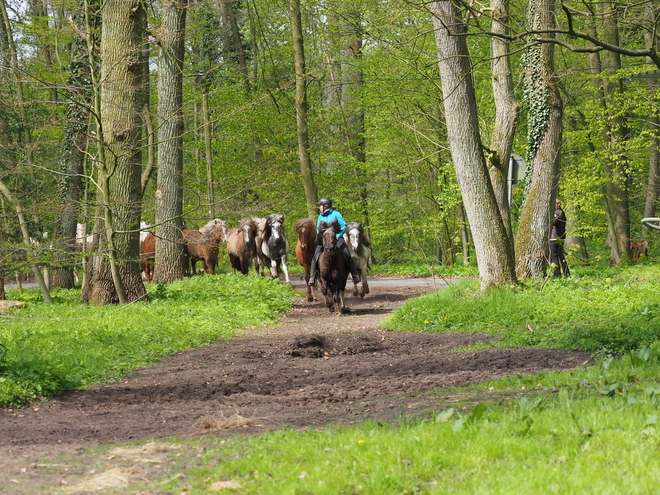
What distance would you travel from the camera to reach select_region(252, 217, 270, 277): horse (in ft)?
79.4

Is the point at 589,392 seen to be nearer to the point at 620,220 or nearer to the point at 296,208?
the point at 620,220

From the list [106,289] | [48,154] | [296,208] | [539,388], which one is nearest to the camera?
[539,388]

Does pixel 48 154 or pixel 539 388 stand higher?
pixel 48 154

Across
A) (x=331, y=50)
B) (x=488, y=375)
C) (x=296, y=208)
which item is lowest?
(x=488, y=375)

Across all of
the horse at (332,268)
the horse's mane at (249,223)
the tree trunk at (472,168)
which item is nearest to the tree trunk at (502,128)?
the tree trunk at (472,168)

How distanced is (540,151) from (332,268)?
5.47 meters

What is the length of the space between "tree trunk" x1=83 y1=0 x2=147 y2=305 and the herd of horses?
0.69 m

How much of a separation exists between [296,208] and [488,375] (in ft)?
80.2

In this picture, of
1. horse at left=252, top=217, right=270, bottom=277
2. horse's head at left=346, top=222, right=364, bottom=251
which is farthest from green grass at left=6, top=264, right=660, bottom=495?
horse at left=252, top=217, right=270, bottom=277

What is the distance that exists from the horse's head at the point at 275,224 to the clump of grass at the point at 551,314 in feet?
27.1

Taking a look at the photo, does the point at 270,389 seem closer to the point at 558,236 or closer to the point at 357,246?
the point at 357,246

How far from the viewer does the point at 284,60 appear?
1347 inches

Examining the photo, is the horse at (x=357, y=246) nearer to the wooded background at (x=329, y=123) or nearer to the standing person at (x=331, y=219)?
the standing person at (x=331, y=219)

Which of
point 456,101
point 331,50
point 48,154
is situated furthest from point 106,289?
point 331,50
